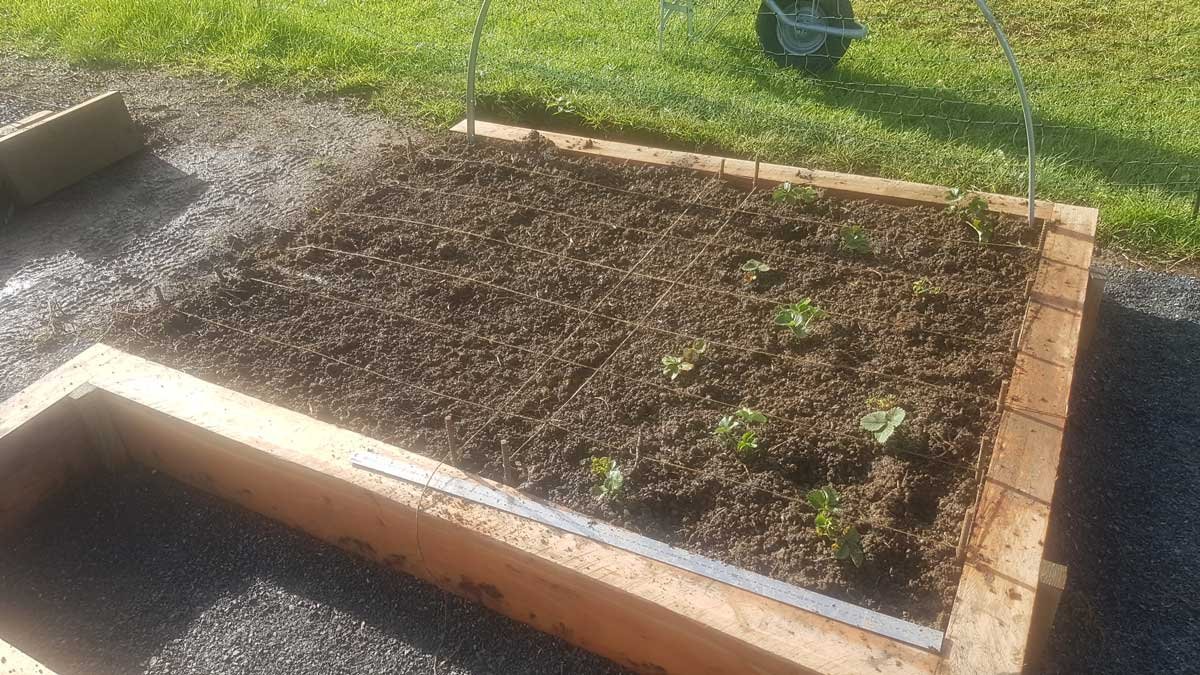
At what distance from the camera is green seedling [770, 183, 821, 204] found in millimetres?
3107

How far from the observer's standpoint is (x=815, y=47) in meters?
5.18

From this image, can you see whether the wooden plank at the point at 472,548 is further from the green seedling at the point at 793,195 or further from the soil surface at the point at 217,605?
the green seedling at the point at 793,195

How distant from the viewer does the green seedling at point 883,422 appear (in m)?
2.09

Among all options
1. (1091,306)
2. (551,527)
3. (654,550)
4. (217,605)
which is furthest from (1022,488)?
(217,605)

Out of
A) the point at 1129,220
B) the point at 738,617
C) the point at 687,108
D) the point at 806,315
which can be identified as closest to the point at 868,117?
the point at 687,108

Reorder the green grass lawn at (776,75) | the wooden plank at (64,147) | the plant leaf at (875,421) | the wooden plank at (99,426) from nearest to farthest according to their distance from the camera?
the plant leaf at (875,421) < the wooden plank at (99,426) < the wooden plank at (64,147) < the green grass lawn at (776,75)

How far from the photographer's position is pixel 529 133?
3.69m

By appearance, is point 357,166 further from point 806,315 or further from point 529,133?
point 806,315

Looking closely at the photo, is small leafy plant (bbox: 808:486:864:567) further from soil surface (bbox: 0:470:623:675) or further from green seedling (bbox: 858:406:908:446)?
soil surface (bbox: 0:470:623:675)

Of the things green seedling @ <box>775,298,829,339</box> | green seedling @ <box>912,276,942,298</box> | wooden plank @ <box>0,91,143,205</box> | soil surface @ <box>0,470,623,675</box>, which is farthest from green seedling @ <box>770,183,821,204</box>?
wooden plank @ <box>0,91,143,205</box>

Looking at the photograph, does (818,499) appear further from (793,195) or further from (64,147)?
(64,147)

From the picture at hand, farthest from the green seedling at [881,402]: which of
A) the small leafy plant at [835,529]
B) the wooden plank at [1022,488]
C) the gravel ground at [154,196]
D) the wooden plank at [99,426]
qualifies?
the gravel ground at [154,196]

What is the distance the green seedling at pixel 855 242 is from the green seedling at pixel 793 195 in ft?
0.80

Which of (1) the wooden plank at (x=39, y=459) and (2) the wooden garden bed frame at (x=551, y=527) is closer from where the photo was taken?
(2) the wooden garden bed frame at (x=551, y=527)
